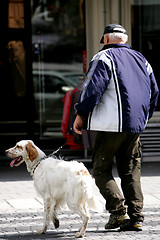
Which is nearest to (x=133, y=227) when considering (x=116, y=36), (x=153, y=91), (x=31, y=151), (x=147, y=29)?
(x=31, y=151)

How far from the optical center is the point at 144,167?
1051 cm

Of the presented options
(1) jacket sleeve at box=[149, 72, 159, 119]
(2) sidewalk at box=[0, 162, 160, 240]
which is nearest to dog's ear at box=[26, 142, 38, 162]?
(2) sidewalk at box=[0, 162, 160, 240]

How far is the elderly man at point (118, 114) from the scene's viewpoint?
5.89 m

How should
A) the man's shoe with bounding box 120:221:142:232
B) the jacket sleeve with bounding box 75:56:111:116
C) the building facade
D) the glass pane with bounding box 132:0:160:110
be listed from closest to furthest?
1. the jacket sleeve with bounding box 75:56:111:116
2. the man's shoe with bounding box 120:221:142:232
3. the glass pane with bounding box 132:0:160:110
4. the building facade

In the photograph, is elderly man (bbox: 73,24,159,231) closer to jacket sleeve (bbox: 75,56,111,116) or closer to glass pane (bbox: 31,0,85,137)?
jacket sleeve (bbox: 75,56,111,116)

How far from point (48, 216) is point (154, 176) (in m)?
3.81

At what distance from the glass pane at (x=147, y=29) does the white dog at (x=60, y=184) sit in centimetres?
514

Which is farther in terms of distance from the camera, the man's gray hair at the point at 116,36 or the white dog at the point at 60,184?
the man's gray hair at the point at 116,36

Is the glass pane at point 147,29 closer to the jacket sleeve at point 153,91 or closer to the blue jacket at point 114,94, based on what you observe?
the jacket sleeve at point 153,91

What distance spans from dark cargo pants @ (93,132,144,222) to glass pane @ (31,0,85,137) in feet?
21.9

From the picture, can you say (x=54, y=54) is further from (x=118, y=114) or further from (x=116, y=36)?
(x=118, y=114)

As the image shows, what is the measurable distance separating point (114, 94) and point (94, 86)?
273mm

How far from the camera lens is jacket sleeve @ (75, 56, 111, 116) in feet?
19.1

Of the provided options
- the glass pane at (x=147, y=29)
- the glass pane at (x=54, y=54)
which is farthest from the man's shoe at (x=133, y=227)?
the glass pane at (x=54, y=54)
